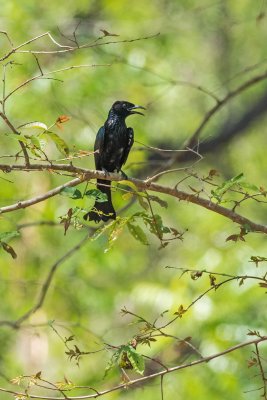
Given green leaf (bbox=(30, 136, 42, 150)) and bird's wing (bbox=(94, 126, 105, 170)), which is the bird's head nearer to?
bird's wing (bbox=(94, 126, 105, 170))

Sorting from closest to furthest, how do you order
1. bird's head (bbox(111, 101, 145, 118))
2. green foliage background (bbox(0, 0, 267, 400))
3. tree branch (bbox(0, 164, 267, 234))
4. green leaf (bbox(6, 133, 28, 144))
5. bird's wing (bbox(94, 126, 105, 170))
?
green leaf (bbox(6, 133, 28, 144)), tree branch (bbox(0, 164, 267, 234)), bird's wing (bbox(94, 126, 105, 170)), bird's head (bbox(111, 101, 145, 118)), green foliage background (bbox(0, 0, 267, 400))

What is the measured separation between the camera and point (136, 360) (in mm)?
3115

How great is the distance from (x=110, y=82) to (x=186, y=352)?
2922 millimetres

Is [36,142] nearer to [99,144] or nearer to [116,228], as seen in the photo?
[116,228]

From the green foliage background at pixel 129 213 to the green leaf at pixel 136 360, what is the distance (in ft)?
5.93

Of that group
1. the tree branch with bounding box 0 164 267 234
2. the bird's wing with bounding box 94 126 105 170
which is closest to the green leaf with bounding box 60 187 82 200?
the tree branch with bounding box 0 164 267 234

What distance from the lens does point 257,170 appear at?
1159 cm

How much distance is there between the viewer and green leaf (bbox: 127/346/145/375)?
3078mm

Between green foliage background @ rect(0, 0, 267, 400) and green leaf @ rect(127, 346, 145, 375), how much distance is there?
Answer: 1808mm

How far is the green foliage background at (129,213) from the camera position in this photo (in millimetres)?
6324

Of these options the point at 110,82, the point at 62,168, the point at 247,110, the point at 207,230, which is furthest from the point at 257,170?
the point at 62,168

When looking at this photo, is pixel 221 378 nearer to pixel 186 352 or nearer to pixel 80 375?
pixel 186 352

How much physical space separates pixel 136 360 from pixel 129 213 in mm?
4622

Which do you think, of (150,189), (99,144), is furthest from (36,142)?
(99,144)
